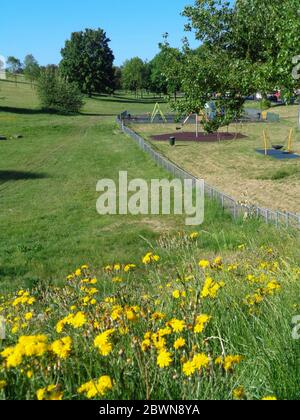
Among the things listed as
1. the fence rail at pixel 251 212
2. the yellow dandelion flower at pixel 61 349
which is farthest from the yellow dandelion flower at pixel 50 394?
the fence rail at pixel 251 212

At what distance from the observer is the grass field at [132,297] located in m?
2.65

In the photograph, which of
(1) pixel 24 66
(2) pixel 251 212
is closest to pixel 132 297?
(2) pixel 251 212

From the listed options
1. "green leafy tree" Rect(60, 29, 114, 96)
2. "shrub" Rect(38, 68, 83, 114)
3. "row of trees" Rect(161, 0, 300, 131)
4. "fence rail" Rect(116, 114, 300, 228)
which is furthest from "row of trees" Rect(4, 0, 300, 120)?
"green leafy tree" Rect(60, 29, 114, 96)

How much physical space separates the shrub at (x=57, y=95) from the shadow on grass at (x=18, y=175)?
45.9 m

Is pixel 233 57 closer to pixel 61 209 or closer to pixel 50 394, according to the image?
pixel 61 209

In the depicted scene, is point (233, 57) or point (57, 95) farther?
point (57, 95)

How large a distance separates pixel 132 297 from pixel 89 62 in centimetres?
11119

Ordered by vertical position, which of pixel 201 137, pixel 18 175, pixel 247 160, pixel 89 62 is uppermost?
pixel 89 62

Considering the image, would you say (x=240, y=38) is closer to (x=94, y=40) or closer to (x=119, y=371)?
(x=119, y=371)

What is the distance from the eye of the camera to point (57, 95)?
238ft

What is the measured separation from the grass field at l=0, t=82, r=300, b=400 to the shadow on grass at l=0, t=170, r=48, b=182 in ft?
0.36

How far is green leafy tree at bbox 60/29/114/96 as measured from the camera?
357ft

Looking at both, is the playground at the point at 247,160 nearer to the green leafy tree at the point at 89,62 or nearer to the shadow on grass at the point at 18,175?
the shadow on grass at the point at 18,175
